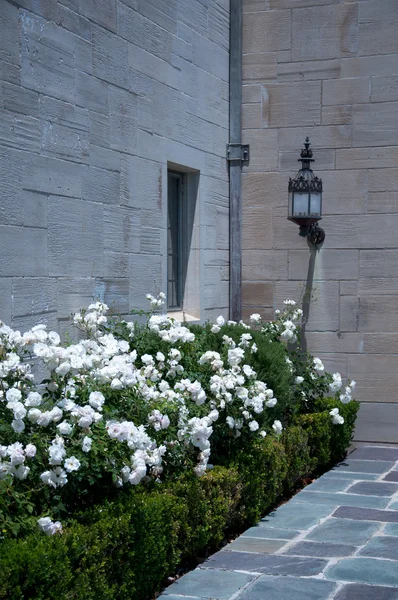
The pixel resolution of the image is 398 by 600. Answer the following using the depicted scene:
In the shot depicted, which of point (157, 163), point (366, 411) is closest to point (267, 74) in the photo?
point (157, 163)

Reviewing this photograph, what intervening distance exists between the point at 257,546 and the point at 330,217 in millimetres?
4043

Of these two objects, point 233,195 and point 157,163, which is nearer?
point 157,163

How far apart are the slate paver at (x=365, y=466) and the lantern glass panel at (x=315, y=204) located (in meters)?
2.23

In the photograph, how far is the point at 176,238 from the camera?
817 centimetres

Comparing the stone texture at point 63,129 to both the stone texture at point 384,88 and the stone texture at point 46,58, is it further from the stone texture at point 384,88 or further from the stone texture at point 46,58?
the stone texture at point 384,88

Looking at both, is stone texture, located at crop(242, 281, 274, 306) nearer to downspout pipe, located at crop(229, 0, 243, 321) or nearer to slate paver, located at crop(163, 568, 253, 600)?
downspout pipe, located at crop(229, 0, 243, 321)

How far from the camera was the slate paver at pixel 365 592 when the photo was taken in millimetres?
4520

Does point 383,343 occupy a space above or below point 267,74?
below

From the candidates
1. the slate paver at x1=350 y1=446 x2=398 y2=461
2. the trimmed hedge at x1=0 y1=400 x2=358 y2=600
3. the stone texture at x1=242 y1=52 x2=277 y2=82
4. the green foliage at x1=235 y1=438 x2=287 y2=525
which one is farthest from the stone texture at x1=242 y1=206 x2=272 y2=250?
the green foliage at x1=235 y1=438 x2=287 y2=525

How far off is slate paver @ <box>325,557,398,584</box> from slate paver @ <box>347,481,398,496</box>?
1.75 metres

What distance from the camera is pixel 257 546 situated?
5496mm

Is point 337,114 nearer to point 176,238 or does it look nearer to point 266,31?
point 266,31

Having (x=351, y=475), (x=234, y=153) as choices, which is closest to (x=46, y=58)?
(x=234, y=153)

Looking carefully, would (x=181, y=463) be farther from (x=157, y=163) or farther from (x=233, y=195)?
(x=233, y=195)
